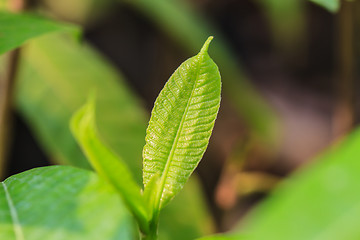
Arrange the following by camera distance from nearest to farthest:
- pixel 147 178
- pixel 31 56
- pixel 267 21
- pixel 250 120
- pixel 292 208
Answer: pixel 292 208
pixel 147 178
pixel 31 56
pixel 250 120
pixel 267 21

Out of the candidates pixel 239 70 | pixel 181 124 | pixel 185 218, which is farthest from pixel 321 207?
pixel 239 70

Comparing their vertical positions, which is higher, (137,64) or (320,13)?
(320,13)

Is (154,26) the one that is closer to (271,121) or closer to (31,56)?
(271,121)

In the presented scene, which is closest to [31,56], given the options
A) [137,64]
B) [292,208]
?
[292,208]

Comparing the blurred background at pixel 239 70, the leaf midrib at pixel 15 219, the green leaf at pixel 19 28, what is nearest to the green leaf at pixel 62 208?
the leaf midrib at pixel 15 219

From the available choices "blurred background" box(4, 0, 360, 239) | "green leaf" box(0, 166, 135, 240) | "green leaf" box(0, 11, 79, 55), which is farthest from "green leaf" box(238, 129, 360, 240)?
"blurred background" box(4, 0, 360, 239)
